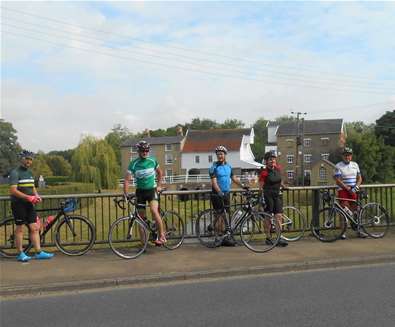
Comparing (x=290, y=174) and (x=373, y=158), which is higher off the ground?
(x=373, y=158)

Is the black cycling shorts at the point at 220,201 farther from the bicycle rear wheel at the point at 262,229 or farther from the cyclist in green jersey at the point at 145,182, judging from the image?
the cyclist in green jersey at the point at 145,182

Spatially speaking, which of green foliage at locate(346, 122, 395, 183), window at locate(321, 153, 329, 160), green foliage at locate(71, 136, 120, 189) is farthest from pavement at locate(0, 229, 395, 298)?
window at locate(321, 153, 329, 160)

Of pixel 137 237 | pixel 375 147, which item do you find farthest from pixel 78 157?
pixel 137 237

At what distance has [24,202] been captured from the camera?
8.01 m

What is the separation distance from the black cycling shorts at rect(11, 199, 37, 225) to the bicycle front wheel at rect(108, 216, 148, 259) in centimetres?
133

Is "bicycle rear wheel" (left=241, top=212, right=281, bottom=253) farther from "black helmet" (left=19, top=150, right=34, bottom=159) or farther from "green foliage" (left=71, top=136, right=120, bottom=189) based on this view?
"green foliage" (left=71, top=136, right=120, bottom=189)

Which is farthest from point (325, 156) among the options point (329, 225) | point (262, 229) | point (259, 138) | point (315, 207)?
point (262, 229)

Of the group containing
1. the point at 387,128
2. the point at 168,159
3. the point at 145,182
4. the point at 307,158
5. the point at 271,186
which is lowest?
the point at 271,186

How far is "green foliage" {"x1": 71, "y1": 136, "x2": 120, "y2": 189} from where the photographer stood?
6488 centimetres

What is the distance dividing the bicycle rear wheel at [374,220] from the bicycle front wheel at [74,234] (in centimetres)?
529

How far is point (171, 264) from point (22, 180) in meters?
2.79

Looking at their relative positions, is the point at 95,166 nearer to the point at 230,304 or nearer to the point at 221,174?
the point at 221,174

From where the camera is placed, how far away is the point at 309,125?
287 feet

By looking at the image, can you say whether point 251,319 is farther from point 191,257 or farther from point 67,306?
point 191,257
